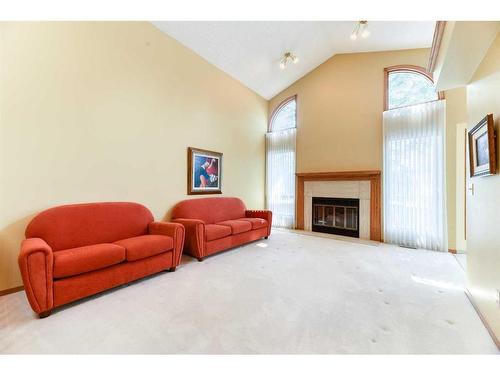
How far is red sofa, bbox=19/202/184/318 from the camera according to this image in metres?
1.97

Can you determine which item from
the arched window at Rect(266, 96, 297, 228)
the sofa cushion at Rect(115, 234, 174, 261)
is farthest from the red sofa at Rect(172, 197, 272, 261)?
the arched window at Rect(266, 96, 297, 228)

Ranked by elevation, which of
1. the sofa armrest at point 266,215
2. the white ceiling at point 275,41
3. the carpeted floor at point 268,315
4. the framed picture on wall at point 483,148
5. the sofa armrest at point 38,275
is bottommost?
the carpeted floor at point 268,315

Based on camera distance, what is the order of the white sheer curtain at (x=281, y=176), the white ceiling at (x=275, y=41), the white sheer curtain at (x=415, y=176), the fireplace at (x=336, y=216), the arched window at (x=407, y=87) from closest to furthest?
the white ceiling at (x=275, y=41)
the white sheer curtain at (x=415, y=176)
the arched window at (x=407, y=87)
the fireplace at (x=336, y=216)
the white sheer curtain at (x=281, y=176)

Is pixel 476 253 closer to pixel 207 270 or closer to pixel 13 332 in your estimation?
pixel 207 270

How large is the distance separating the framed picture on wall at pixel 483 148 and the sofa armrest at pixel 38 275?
3.67 meters

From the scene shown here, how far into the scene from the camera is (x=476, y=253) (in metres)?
2.14

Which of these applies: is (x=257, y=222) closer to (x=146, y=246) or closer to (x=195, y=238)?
(x=195, y=238)

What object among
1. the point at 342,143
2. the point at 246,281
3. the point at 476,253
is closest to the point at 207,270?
the point at 246,281

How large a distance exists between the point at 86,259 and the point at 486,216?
3.57m

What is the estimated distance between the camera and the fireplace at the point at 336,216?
16.5 ft

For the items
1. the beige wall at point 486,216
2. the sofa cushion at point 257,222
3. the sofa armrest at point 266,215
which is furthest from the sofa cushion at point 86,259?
the beige wall at point 486,216

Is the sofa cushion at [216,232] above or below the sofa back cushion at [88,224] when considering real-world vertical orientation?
below

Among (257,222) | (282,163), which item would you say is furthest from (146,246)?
(282,163)

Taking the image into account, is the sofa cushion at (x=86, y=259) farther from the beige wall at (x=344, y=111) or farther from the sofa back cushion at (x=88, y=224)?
the beige wall at (x=344, y=111)
